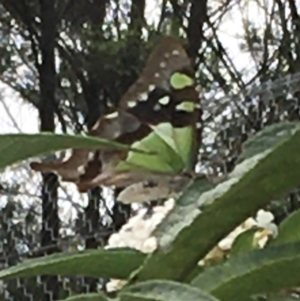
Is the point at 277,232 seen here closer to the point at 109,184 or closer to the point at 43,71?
the point at 109,184

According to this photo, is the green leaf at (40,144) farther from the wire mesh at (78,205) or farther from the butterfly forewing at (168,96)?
the wire mesh at (78,205)

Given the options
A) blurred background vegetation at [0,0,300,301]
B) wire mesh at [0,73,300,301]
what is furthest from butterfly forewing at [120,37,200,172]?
blurred background vegetation at [0,0,300,301]


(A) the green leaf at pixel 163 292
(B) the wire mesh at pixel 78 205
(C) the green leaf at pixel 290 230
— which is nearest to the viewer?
(A) the green leaf at pixel 163 292

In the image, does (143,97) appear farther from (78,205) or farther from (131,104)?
(78,205)

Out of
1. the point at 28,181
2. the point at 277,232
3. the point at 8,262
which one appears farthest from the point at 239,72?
the point at 277,232

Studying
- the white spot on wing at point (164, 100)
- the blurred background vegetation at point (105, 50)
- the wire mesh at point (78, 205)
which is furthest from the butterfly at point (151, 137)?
the blurred background vegetation at point (105, 50)

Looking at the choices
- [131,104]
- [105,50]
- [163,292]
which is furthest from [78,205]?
[163,292]

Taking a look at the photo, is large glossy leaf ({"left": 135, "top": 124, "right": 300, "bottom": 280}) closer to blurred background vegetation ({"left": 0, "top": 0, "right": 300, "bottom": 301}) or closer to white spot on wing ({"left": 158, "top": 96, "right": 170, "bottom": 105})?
white spot on wing ({"left": 158, "top": 96, "right": 170, "bottom": 105})
